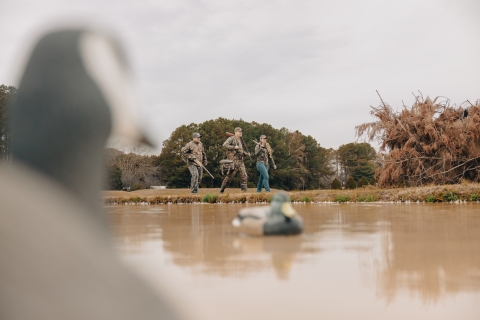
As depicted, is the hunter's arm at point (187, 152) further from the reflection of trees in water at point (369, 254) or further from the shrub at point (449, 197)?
the reflection of trees in water at point (369, 254)

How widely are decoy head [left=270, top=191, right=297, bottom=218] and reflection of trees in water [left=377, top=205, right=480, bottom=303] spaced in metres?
0.38

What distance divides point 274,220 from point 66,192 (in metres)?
0.87

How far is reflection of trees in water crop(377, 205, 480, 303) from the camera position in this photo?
1.44 meters

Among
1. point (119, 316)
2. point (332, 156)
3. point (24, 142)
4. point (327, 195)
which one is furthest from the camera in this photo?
point (327, 195)

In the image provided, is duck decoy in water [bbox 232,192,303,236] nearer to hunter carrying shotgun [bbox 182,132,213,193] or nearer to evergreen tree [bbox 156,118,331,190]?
evergreen tree [bbox 156,118,331,190]

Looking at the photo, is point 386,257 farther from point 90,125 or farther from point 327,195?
point 327,195

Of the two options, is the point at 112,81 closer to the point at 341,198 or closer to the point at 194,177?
the point at 341,198

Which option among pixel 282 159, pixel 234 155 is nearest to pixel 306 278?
pixel 234 155

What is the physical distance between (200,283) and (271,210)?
1.15 feet

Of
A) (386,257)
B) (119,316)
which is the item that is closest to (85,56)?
(119,316)

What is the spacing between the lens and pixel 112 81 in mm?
810

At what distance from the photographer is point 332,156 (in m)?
5.11

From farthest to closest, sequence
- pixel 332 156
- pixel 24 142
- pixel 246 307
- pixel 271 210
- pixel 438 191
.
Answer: pixel 438 191 → pixel 332 156 → pixel 271 210 → pixel 246 307 → pixel 24 142

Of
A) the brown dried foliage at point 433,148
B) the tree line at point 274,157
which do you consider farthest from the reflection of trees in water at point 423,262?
the brown dried foliage at point 433,148
